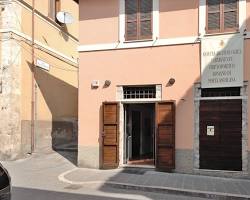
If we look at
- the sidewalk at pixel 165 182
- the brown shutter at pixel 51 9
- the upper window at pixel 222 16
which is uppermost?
the brown shutter at pixel 51 9

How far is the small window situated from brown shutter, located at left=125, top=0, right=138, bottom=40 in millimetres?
6613

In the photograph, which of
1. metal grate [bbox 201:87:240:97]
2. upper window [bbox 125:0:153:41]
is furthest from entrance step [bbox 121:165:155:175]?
upper window [bbox 125:0:153:41]

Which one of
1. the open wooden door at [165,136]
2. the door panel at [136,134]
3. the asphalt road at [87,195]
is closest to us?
the asphalt road at [87,195]

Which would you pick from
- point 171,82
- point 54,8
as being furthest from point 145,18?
point 54,8

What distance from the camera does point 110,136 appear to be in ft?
41.9

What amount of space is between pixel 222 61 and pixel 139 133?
4910mm

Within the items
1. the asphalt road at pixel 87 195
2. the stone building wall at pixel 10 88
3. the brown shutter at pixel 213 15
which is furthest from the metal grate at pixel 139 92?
the stone building wall at pixel 10 88

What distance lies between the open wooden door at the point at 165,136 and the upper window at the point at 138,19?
8.09 ft

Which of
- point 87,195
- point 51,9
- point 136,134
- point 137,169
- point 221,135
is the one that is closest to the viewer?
point 87,195

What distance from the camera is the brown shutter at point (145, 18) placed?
12.6 m

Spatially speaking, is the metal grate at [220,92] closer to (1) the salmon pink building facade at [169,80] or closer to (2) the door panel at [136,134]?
(1) the salmon pink building facade at [169,80]

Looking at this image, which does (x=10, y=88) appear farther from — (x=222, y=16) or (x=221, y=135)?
(x=222, y=16)

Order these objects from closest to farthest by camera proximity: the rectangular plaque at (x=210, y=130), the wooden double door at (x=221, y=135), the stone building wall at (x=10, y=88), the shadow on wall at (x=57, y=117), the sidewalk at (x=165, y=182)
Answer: the sidewalk at (x=165, y=182) → the wooden double door at (x=221, y=135) → the rectangular plaque at (x=210, y=130) → the stone building wall at (x=10, y=88) → the shadow on wall at (x=57, y=117)

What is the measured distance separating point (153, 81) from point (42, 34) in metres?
7.43
